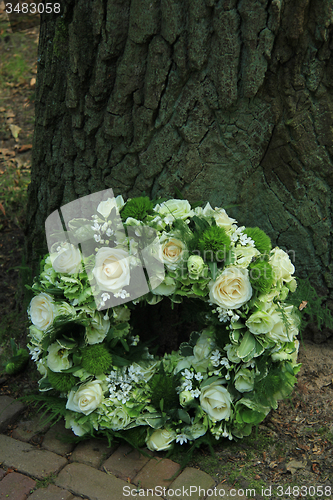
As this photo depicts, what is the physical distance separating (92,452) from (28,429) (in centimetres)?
40

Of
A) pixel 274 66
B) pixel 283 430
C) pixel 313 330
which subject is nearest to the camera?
pixel 274 66

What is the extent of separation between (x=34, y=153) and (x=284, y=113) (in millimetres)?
1460

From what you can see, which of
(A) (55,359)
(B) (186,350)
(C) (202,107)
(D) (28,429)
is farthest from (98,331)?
(C) (202,107)

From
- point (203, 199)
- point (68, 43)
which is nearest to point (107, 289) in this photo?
point (203, 199)

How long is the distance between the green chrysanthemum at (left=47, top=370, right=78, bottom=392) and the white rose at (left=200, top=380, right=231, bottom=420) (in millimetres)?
622

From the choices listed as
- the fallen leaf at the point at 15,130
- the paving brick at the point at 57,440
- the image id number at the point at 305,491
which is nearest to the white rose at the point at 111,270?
the paving brick at the point at 57,440

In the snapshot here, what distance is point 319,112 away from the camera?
2084 mm

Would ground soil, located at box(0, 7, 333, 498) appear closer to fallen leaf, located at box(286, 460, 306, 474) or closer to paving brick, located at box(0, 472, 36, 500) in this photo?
fallen leaf, located at box(286, 460, 306, 474)

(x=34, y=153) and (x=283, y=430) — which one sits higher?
(x=34, y=153)

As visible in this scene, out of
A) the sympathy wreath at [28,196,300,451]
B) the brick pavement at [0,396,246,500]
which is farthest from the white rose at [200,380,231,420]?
the brick pavement at [0,396,246,500]

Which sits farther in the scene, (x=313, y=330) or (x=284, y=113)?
(x=313, y=330)

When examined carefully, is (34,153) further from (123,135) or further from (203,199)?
(203,199)

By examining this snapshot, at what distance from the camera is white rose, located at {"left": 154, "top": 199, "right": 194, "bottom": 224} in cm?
202

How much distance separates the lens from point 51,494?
185cm
